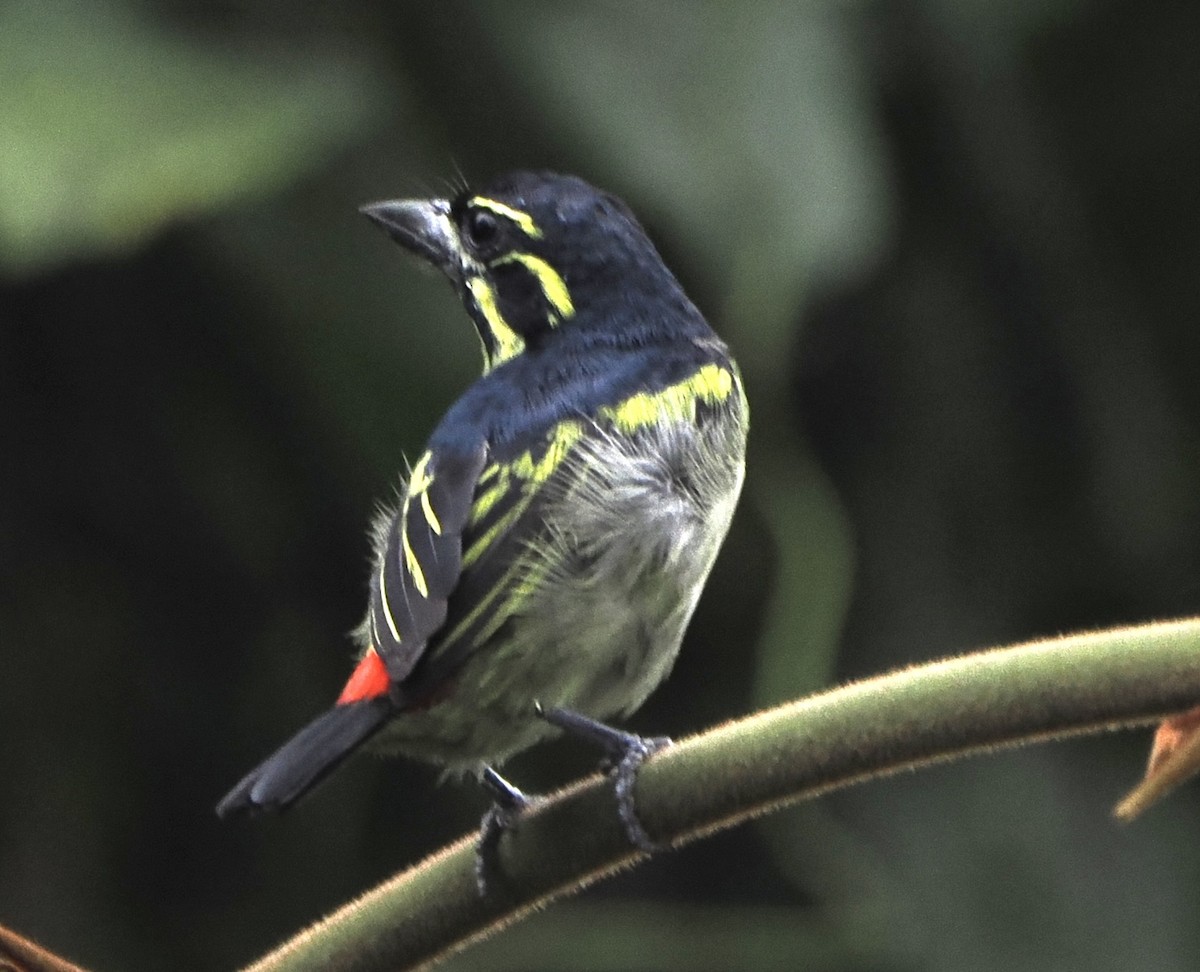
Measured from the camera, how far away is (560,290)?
210 cm

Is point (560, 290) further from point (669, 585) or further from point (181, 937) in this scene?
point (181, 937)

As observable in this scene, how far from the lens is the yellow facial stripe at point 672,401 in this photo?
1.86 m

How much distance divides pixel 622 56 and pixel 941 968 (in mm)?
1184

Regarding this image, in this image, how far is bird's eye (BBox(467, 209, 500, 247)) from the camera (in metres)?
2.07

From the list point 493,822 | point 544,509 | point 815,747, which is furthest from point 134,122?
point 815,747

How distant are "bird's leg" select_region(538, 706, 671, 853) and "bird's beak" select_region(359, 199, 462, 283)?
0.57 m

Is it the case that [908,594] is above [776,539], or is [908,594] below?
below

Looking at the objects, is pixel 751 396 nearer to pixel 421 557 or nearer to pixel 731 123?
pixel 731 123

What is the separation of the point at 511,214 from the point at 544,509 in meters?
0.46

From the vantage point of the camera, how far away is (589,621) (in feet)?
5.59

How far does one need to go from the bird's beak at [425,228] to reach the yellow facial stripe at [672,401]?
306 millimetres

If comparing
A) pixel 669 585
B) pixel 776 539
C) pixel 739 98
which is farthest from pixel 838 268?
pixel 669 585

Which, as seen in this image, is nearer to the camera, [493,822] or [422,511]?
[493,822]

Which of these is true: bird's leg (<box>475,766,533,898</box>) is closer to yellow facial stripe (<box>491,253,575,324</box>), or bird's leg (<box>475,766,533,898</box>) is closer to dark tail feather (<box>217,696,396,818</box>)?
dark tail feather (<box>217,696,396,818</box>)
